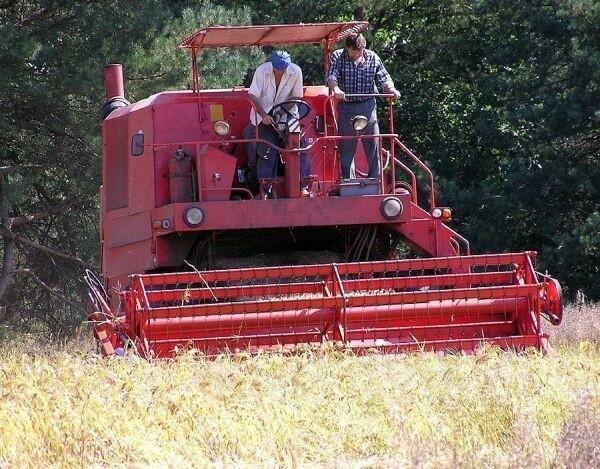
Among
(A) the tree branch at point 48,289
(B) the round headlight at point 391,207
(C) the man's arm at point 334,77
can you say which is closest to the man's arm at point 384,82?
(C) the man's arm at point 334,77

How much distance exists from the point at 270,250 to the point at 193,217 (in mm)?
1380

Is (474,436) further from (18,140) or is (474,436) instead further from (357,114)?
(18,140)

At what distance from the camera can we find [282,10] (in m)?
25.6

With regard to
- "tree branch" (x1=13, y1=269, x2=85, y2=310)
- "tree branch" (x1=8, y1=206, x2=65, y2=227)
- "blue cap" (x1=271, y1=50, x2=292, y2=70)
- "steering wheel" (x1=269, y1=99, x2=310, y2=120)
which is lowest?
"tree branch" (x1=13, y1=269, x2=85, y2=310)

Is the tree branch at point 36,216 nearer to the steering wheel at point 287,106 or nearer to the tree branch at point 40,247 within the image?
the tree branch at point 40,247

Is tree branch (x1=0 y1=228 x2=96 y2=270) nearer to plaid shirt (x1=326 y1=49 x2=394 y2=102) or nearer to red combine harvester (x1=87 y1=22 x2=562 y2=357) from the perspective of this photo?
red combine harvester (x1=87 y1=22 x2=562 y2=357)

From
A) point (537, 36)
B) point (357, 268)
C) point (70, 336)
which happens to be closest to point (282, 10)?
point (537, 36)

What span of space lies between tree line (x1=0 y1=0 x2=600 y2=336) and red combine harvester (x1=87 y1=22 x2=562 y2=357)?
5418 mm

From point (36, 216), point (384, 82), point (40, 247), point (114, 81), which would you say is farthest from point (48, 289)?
point (384, 82)

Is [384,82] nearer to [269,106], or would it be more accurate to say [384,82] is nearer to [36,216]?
[269,106]

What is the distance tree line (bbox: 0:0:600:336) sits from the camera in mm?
18328

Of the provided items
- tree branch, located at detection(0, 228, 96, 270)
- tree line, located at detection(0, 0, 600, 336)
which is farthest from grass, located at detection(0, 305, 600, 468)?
tree branch, located at detection(0, 228, 96, 270)

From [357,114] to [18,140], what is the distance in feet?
32.4

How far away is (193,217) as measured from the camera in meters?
10.4
